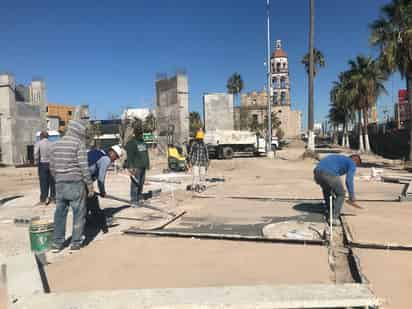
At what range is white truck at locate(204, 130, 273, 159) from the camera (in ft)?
87.9

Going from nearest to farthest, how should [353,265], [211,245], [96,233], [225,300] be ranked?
[225,300] → [353,265] → [211,245] → [96,233]

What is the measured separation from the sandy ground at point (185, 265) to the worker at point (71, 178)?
367 mm

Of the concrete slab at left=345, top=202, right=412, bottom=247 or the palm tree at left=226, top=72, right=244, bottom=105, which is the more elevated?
the palm tree at left=226, top=72, right=244, bottom=105

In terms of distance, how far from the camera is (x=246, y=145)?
28828mm

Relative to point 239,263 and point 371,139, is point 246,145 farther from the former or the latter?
point 239,263

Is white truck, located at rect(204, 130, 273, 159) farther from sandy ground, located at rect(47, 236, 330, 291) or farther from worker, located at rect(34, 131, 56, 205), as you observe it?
sandy ground, located at rect(47, 236, 330, 291)

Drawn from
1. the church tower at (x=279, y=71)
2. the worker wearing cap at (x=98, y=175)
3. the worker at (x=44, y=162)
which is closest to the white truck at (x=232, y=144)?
the worker at (x=44, y=162)

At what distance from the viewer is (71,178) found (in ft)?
15.4

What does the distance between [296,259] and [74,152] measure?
307 centimetres

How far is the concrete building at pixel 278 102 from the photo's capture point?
7969 cm

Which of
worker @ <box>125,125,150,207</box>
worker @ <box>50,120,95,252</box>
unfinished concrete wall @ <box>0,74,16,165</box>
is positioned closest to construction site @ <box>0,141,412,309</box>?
worker @ <box>50,120,95,252</box>

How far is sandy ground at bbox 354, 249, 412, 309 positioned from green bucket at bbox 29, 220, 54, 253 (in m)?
3.83

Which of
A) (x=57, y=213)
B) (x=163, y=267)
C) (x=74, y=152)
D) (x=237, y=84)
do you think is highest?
(x=237, y=84)

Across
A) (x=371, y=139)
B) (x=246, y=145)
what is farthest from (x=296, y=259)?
(x=371, y=139)
